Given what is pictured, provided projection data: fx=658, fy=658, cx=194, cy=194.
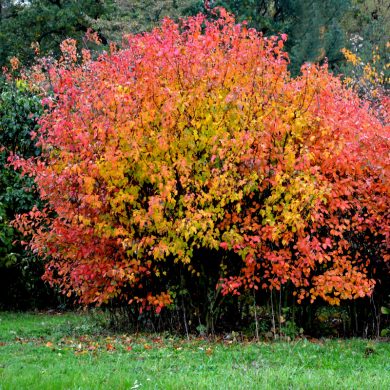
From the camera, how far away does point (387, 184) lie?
8977 mm

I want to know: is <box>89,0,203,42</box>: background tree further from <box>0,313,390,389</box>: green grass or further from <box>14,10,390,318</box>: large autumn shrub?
<box>0,313,390,389</box>: green grass

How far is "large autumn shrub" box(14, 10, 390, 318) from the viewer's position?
28.1 feet

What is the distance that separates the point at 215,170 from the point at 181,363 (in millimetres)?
2587

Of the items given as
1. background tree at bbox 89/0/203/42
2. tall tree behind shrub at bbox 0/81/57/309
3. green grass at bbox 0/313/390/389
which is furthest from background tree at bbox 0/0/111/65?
green grass at bbox 0/313/390/389

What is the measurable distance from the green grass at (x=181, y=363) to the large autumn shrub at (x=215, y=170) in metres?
0.82

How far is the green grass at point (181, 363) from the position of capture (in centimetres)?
588

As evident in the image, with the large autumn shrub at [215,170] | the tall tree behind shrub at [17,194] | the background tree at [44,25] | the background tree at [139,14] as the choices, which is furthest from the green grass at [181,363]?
the background tree at [44,25]

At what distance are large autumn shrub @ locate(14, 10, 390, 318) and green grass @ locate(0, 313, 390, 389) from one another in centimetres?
82

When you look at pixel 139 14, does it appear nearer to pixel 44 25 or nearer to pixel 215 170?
pixel 44 25

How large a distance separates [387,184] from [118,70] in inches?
169

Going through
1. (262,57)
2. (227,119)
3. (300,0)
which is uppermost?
(300,0)

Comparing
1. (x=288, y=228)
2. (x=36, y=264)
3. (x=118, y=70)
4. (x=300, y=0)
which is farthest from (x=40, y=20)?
(x=288, y=228)

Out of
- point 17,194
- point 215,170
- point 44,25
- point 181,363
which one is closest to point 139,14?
point 44,25

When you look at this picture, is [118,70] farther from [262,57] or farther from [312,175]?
[312,175]
